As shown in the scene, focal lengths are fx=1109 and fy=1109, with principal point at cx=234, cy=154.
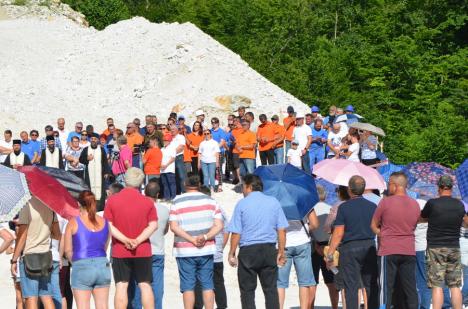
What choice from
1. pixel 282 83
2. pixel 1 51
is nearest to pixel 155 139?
pixel 1 51

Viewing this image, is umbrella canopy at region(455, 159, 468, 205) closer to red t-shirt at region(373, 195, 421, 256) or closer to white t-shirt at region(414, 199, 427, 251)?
white t-shirt at region(414, 199, 427, 251)

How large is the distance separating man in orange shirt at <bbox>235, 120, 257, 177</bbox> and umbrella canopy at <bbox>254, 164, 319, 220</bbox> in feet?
32.1

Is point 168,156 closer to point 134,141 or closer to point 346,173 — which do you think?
point 134,141

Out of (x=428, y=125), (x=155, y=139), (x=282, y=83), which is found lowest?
(x=155, y=139)

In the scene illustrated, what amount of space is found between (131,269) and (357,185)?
271 cm

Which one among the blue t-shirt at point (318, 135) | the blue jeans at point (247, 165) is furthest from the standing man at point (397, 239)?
the blue t-shirt at point (318, 135)

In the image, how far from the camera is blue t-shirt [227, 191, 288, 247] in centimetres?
1232

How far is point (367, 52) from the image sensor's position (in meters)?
52.3

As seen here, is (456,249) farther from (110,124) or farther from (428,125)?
(428,125)

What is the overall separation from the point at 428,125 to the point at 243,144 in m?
22.7

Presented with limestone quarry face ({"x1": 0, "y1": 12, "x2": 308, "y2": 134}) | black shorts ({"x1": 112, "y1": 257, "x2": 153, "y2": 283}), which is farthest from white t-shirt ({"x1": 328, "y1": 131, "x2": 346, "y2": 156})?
limestone quarry face ({"x1": 0, "y1": 12, "x2": 308, "y2": 134})

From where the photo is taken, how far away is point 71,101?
4131 centimetres

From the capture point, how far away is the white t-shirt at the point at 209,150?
74.8 ft

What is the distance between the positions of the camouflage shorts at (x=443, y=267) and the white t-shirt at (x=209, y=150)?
33.7 feet
